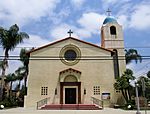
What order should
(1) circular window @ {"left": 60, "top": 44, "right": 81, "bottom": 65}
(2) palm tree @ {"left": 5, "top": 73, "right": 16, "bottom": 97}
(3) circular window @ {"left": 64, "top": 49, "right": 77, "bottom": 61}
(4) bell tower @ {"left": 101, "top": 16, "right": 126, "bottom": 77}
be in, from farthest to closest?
(2) palm tree @ {"left": 5, "top": 73, "right": 16, "bottom": 97}
(4) bell tower @ {"left": 101, "top": 16, "right": 126, "bottom": 77}
(3) circular window @ {"left": 64, "top": 49, "right": 77, "bottom": 61}
(1) circular window @ {"left": 60, "top": 44, "right": 81, "bottom": 65}

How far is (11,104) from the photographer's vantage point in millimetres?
31344

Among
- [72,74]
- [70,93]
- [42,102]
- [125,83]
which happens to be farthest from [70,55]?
[125,83]

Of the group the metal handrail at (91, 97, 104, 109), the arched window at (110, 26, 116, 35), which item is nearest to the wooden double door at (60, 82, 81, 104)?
the metal handrail at (91, 97, 104, 109)

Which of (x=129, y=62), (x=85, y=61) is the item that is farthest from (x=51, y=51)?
(x=129, y=62)

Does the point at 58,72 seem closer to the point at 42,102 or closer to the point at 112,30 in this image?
the point at 42,102

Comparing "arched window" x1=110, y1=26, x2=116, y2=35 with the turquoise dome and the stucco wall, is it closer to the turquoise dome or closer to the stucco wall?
the turquoise dome

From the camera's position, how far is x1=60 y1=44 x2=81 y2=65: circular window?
3319 centimetres

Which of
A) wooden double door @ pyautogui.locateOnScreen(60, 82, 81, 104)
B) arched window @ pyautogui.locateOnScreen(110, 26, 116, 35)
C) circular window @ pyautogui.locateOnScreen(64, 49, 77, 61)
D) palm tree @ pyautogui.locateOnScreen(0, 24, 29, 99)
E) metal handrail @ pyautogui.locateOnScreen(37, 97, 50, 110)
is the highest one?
arched window @ pyautogui.locateOnScreen(110, 26, 116, 35)

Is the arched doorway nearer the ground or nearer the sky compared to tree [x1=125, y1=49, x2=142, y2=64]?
nearer the ground

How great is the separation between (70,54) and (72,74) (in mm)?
3393

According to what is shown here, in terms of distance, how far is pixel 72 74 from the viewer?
32281mm

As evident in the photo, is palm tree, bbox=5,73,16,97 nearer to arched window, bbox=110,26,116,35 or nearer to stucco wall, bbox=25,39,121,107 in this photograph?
stucco wall, bbox=25,39,121,107

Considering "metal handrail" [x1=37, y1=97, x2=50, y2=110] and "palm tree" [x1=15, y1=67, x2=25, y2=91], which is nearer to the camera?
"metal handrail" [x1=37, y1=97, x2=50, y2=110]

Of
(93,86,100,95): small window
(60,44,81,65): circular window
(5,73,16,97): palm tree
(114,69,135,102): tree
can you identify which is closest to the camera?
(114,69,135,102): tree
